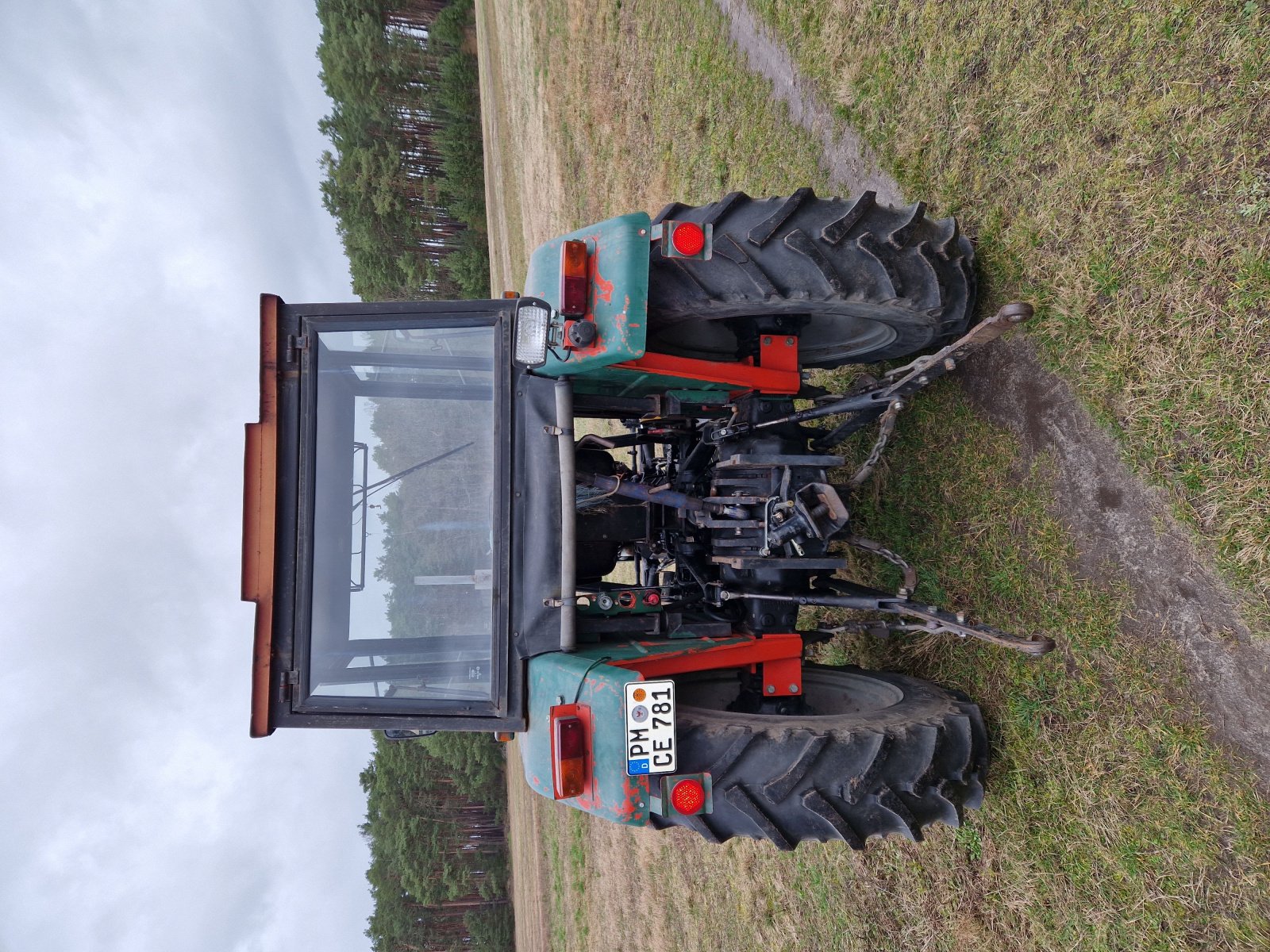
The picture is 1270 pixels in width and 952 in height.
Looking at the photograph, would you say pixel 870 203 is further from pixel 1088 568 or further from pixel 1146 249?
pixel 1088 568

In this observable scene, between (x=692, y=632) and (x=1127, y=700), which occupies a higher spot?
(x=692, y=632)

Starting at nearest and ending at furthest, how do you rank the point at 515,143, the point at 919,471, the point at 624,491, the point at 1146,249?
1. the point at 1146,249
2. the point at 624,491
3. the point at 919,471
4. the point at 515,143

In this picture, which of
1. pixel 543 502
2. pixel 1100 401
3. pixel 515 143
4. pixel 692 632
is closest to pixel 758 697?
pixel 692 632

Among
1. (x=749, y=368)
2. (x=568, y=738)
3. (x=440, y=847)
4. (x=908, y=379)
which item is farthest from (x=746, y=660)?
(x=440, y=847)

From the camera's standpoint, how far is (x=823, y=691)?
12.1 ft

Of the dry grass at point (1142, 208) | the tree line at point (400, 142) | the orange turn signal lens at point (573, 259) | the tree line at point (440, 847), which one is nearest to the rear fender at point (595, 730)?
the orange turn signal lens at point (573, 259)

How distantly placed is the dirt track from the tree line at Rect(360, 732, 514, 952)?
58.0 feet

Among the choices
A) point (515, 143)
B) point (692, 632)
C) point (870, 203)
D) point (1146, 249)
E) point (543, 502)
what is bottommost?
point (692, 632)

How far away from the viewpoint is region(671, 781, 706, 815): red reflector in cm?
251

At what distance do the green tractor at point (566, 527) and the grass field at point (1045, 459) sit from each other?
0.34 meters

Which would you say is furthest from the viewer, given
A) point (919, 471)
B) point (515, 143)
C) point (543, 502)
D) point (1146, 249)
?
point (515, 143)

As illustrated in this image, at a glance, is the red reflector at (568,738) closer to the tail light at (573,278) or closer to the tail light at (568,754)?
the tail light at (568,754)

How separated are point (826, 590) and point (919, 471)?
0.81 meters

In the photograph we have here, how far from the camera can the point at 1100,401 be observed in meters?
2.89
